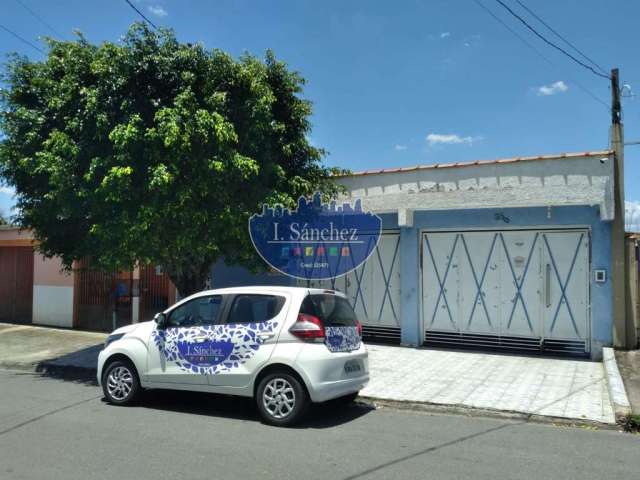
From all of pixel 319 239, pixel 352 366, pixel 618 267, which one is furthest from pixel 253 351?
pixel 618 267

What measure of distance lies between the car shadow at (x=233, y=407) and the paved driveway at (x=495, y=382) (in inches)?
29.1

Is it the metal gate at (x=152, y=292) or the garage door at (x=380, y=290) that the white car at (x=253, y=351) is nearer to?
the garage door at (x=380, y=290)

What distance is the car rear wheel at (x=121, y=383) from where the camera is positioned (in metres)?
7.21

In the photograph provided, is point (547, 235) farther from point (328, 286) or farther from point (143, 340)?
point (143, 340)

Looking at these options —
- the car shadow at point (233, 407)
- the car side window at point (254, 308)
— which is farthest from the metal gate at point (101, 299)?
the car side window at point (254, 308)

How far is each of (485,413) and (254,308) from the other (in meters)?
3.24

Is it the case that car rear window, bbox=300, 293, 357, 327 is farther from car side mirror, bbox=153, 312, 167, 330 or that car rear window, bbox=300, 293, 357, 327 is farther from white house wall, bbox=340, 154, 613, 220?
white house wall, bbox=340, 154, 613, 220

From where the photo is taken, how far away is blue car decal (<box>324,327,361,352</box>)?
21.1 feet

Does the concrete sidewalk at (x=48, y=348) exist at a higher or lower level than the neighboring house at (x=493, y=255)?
lower

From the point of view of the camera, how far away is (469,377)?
886cm

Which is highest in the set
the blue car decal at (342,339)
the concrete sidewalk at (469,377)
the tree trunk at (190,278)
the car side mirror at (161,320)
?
the tree trunk at (190,278)

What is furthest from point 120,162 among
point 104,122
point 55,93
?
point 55,93

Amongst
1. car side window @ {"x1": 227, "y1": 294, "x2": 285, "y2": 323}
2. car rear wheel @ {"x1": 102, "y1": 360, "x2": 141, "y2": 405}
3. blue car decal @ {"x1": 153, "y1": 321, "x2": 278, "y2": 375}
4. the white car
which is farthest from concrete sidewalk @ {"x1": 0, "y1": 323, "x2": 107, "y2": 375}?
car side window @ {"x1": 227, "y1": 294, "x2": 285, "y2": 323}

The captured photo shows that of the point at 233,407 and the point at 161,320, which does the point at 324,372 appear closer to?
the point at 233,407
